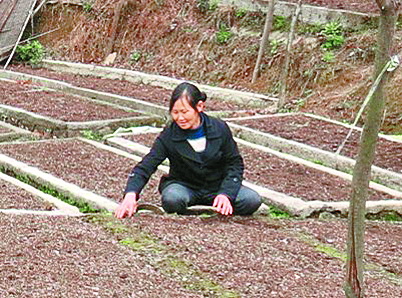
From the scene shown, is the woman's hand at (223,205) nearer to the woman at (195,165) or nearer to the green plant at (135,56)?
the woman at (195,165)

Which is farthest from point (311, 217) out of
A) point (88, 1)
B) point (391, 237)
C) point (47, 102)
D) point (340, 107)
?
point (88, 1)

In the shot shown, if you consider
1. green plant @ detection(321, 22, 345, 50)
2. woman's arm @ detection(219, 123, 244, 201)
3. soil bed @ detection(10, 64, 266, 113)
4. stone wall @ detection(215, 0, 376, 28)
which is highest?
stone wall @ detection(215, 0, 376, 28)

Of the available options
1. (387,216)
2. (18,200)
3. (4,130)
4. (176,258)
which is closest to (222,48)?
(4,130)

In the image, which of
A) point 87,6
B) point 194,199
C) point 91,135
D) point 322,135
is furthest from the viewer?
point 87,6

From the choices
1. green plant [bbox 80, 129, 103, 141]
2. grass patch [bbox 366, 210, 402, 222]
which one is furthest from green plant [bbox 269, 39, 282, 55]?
grass patch [bbox 366, 210, 402, 222]

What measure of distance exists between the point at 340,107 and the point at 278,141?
188 cm

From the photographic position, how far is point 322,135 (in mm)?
8797

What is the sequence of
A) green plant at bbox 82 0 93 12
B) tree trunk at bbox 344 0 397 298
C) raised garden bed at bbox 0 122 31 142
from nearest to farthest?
tree trunk at bbox 344 0 397 298, raised garden bed at bbox 0 122 31 142, green plant at bbox 82 0 93 12

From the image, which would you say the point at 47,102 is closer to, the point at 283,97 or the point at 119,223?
the point at 283,97

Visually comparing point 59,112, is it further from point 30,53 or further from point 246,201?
point 30,53

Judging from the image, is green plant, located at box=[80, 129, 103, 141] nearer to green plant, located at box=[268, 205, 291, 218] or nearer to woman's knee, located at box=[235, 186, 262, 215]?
green plant, located at box=[268, 205, 291, 218]

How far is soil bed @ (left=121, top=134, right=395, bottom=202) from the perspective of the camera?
671 cm

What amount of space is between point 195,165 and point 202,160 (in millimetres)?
55

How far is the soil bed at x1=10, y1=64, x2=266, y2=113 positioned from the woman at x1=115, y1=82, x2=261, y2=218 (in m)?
4.67
